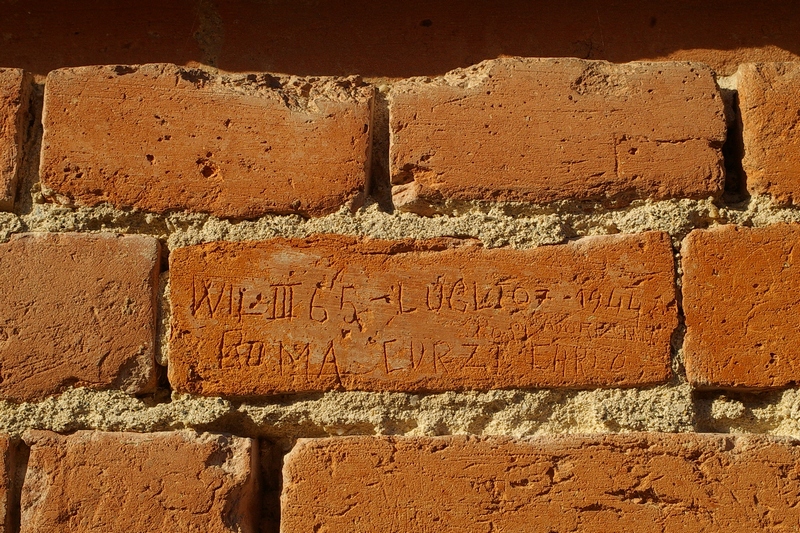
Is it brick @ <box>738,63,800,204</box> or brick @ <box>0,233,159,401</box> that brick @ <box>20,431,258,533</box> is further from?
brick @ <box>738,63,800,204</box>

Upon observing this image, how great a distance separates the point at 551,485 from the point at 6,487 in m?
0.81

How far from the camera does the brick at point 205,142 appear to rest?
1.58 metres

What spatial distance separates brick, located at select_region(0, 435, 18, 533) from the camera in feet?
4.91

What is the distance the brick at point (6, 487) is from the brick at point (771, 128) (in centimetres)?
122

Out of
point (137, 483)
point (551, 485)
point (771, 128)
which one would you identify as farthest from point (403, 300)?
point (771, 128)

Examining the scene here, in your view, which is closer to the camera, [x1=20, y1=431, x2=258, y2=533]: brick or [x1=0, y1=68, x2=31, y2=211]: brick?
[x1=20, y1=431, x2=258, y2=533]: brick

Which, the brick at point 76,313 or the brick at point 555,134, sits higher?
the brick at point 555,134

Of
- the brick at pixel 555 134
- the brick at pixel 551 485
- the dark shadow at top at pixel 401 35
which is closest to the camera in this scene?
the brick at pixel 551 485

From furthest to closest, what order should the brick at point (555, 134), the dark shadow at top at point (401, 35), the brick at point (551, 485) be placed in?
1. the dark shadow at top at point (401, 35)
2. the brick at point (555, 134)
3. the brick at point (551, 485)

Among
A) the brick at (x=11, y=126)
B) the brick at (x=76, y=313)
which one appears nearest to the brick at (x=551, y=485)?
the brick at (x=76, y=313)

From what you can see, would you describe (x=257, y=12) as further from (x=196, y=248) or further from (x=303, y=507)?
(x=303, y=507)

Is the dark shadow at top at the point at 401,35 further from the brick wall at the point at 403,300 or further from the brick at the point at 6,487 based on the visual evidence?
the brick at the point at 6,487

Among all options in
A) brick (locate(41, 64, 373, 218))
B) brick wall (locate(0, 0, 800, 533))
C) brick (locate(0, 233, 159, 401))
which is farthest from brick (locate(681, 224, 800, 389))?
brick (locate(0, 233, 159, 401))

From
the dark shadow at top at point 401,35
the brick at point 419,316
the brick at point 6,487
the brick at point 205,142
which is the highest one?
the dark shadow at top at point 401,35
